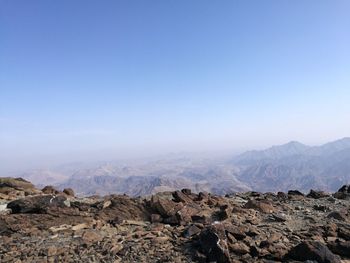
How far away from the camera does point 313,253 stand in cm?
1056

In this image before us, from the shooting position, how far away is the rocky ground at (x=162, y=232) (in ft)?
35.2

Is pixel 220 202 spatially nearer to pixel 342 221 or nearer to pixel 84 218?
pixel 342 221

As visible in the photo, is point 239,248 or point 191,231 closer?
point 239,248

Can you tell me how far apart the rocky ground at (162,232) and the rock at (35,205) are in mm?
43

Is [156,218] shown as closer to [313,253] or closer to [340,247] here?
[313,253]

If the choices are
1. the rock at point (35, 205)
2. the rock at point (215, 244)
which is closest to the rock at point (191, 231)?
the rock at point (215, 244)

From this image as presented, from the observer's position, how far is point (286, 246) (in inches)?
468

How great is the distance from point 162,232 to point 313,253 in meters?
5.36

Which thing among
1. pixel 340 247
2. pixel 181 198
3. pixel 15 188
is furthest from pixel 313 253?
pixel 15 188

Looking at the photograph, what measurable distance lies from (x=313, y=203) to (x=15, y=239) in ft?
57.3

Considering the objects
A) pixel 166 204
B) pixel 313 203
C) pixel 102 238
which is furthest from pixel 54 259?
pixel 313 203

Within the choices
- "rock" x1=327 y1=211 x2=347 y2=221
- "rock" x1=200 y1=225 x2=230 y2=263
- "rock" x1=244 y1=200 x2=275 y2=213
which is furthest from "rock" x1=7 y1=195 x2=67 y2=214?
"rock" x1=327 y1=211 x2=347 y2=221

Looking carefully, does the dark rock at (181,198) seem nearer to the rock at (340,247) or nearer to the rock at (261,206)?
the rock at (261,206)

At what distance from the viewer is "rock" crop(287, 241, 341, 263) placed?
10.4 meters
